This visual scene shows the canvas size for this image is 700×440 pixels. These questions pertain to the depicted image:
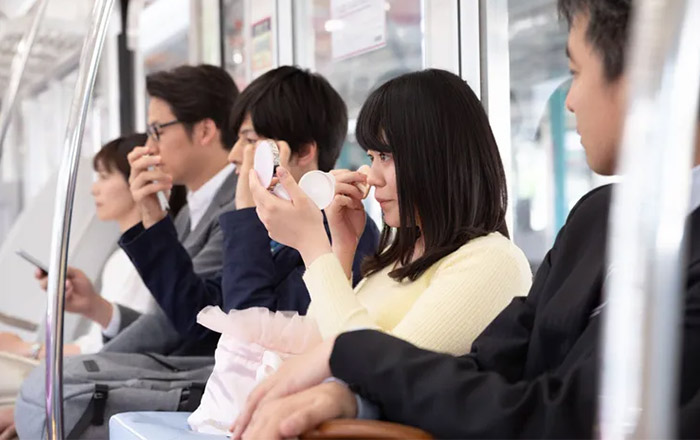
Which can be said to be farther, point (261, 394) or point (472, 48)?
point (472, 48)

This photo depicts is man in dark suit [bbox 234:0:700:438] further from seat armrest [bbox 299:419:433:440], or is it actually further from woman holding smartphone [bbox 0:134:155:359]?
woman holding smartphone [bbox 0:134:155:359]

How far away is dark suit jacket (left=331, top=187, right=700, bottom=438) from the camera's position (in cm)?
124

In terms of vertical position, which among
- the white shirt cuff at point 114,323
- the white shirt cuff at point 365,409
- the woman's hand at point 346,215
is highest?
the woman's hand at point 346,215

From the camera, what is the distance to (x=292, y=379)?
4.75 feet

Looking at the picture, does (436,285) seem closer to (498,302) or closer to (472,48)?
(498,302)

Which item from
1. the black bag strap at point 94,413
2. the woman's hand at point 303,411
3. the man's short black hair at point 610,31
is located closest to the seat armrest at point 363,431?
the woman's hand at point 303,411

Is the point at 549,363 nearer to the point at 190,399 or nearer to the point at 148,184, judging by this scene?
the point at 190,399

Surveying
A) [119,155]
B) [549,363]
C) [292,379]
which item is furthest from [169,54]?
[549,363]

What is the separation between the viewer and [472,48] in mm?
2645

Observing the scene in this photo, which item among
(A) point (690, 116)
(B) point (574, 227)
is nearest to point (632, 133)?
(A) point (690, 116)

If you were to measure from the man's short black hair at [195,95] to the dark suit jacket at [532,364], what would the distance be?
1899 mm

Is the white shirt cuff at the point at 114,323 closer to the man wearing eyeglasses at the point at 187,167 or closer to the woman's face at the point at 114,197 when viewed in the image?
the man wearing eyeglasses at the point at 187,167

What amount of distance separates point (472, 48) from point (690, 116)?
6.04 ft

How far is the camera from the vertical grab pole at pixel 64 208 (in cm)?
224
